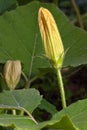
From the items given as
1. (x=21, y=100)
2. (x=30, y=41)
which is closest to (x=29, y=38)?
(x=30, y=41)

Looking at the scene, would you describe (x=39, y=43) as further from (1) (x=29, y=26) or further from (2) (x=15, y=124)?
(2) (x=15, y=124)

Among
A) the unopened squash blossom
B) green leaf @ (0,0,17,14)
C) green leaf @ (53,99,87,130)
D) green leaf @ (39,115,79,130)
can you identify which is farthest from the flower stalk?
green leaf @ (0,0,17,14)

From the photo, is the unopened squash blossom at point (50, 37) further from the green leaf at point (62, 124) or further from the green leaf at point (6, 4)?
the green leaf at point (6, 4)

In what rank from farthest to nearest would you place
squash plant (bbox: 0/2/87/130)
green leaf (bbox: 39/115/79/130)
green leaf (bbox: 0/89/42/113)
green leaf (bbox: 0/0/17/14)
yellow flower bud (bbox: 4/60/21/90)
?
1. green leaf (bbox: 0/0/17/14)
2. squash plant (bbox: 0/2/87/130)
3. yellow flower bud (bbox: 4/60/21/90)
4. green leaf (bbox: 0/89/42/113)
5. green leaf (bbox: 39/115/79/130)

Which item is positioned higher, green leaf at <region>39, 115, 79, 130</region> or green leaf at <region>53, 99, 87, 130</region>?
green leaf at <region>39, 115, 79, 130</region>

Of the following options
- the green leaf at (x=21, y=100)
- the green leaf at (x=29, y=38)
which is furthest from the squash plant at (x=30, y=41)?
the green leaf at (x=21, y=100)

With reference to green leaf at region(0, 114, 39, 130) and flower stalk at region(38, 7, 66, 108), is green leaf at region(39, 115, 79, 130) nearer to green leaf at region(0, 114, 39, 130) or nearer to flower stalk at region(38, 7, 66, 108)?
green leaf at region(0, 114, 39, 130)

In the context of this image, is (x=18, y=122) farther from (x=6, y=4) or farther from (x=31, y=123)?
(x=6, y=4)
